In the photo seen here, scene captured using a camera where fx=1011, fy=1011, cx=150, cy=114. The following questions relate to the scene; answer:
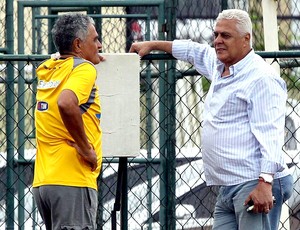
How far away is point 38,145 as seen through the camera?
5.25 meters

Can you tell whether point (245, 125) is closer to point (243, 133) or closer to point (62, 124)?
point (243, 133)

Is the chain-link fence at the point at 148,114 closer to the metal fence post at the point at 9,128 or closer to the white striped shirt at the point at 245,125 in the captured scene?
the metal fence post at the point at 9,128

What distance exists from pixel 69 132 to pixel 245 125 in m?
0.87

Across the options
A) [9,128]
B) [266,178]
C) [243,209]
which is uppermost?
[9,128]

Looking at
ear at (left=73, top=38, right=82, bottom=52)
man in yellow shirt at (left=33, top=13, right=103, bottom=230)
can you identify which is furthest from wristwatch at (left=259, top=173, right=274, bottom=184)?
ear at (left=73, top=38, right=82, bottom=52)

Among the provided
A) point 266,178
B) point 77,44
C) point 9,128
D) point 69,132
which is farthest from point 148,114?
point 266,178

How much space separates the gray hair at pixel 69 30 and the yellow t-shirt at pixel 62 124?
85 millimetres

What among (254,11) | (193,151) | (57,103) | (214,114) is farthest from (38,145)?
(193,151)

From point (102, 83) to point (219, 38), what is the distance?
0.73m

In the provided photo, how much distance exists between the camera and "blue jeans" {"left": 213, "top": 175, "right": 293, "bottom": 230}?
4996 millimetres

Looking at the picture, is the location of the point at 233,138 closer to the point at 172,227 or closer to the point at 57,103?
the point at 57,103

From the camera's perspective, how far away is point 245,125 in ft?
16.5

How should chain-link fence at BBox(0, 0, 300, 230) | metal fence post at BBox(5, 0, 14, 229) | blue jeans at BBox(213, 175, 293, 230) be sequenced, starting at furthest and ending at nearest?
metal fence post at BBox(5, 0, 14, 229) < chain-link fence at BBox(0, 0, 300, 230) < blue jeans at BBox(213, 175, 293, 230)

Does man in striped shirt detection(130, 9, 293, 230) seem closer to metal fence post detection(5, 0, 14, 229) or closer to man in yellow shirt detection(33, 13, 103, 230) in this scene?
man in yellow shirt detection(33, 13, 103, 230)
